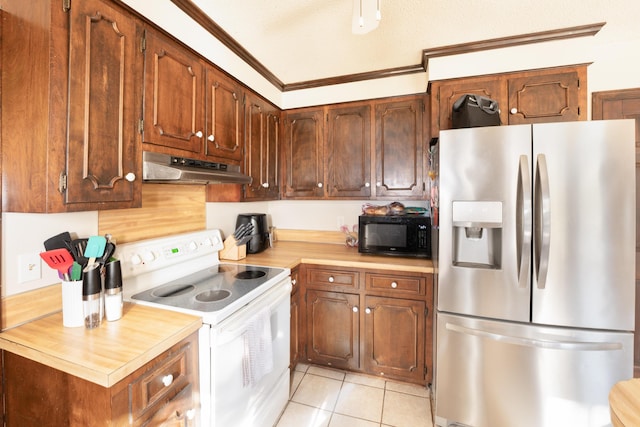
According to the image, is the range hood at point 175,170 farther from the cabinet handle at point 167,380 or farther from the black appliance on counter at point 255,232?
the cabinet handle at point 167,380

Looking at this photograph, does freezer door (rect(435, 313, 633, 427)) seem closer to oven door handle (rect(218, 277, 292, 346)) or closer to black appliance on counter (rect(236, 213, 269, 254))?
oven door handle (rect(218, 277, 292, 346))

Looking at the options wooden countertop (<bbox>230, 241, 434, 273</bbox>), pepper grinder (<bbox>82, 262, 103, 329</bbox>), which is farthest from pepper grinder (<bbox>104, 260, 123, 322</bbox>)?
wooden countertop (<bbox>230, 241, 434, 273</bbox>)

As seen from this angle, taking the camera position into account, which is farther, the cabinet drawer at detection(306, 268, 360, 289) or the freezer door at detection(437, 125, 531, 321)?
the cabinet drawer at detection(306, 268, 360, 289)

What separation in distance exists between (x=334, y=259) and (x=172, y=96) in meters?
1.46

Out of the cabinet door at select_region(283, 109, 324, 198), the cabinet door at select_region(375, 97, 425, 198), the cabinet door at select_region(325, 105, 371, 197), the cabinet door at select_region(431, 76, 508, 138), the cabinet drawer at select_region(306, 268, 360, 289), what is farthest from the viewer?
the cabinet door at select_region(283, 109, 324, 198)

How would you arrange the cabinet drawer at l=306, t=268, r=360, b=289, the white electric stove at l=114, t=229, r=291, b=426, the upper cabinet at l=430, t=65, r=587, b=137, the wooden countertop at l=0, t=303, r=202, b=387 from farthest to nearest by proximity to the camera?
the cabinet drawer at l=306, t=268, r=360, b=289 → the upper cabinet at l=430, t=65, r=587, b=137 → the white electric stove at l=114, t=229, r=291, b=426 → the wooden countertop at l=0, t=303, r=202, b=387

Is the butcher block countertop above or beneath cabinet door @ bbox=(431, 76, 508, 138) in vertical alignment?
beneath

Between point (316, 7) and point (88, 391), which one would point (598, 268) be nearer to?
point (316, 7)

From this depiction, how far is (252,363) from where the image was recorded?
1.38 m

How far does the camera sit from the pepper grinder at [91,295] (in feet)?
3.39

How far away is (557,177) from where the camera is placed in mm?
1354

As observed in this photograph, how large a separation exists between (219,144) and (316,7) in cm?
97

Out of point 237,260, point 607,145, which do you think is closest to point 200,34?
point 237,260

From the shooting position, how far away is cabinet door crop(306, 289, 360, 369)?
81.0 inches
